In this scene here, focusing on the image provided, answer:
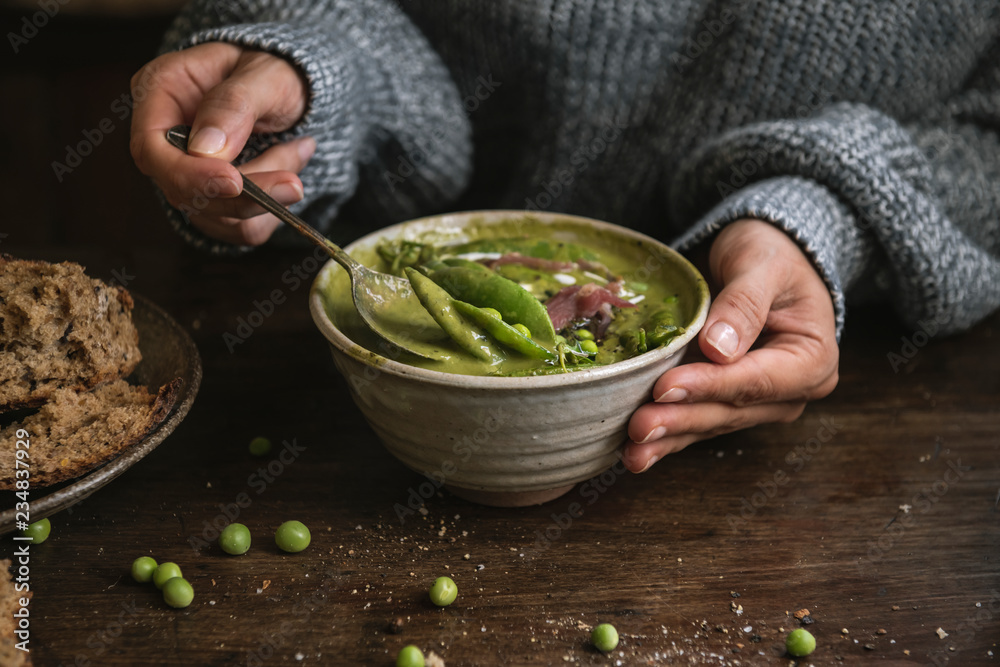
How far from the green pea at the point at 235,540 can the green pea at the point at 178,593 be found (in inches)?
4.4

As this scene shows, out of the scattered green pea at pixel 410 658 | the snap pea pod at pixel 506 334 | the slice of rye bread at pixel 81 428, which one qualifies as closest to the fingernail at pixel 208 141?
the slice of rye bread at pixel 81 428

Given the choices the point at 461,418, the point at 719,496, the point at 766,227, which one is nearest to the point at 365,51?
the point at 766,227

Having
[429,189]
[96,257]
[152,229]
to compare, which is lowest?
[152,229]

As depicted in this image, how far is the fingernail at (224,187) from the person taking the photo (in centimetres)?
140

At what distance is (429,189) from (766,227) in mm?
1227

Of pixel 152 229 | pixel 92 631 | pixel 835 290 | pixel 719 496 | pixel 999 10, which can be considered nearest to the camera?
pixel 92 631

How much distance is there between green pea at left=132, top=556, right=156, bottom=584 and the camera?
1.24 m

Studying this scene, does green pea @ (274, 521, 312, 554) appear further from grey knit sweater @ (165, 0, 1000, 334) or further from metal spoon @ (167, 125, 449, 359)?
grey knit sweater @ (165, 0, 1000, 334)

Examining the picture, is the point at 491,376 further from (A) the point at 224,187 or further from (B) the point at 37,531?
(B) the point at 37,531

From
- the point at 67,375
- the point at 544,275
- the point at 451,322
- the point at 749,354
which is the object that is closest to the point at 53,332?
the point at 67,375

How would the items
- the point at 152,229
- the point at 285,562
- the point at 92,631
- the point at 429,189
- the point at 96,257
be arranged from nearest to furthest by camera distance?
the point at 92,631 → the point at 285,562 → the point at 96,257 → the point at 429,189 → the point at 152,229

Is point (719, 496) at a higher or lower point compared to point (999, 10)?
lower

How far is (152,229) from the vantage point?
15.8ft

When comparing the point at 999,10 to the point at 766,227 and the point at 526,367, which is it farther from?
the point at 526,367
